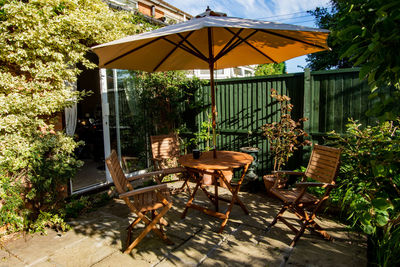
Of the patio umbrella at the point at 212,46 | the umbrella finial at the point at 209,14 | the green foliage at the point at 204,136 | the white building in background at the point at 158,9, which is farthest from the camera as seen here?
the white building in background at the point at 158,9

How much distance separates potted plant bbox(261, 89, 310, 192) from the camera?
4484 millimetres

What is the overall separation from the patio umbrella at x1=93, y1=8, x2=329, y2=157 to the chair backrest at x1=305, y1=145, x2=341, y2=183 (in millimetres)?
1265

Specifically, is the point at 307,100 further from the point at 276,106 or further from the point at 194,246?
the point at 194,246

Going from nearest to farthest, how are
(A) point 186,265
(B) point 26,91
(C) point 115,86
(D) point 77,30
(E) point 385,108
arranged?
(E) point 385,108 < (A) point 186,265 < (B) point 26,91 < (D) point 77,30 < (C) point 115,86

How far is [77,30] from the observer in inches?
147

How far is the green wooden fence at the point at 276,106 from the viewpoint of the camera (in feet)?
13.9

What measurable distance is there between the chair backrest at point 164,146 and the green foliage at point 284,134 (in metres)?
1.72

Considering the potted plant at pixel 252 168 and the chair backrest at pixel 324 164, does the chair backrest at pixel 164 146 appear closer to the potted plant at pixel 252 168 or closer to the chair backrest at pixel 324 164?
the potted plant at pixel 252 168

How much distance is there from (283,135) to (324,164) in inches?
55.7

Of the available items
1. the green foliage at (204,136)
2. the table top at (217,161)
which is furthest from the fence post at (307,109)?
the green foliage at (204,136)

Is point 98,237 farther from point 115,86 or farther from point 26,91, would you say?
point 115,86

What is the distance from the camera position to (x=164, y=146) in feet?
16.2

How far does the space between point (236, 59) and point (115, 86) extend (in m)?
2.37

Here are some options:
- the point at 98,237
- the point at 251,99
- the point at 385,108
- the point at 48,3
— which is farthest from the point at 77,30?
the point at 385,108
